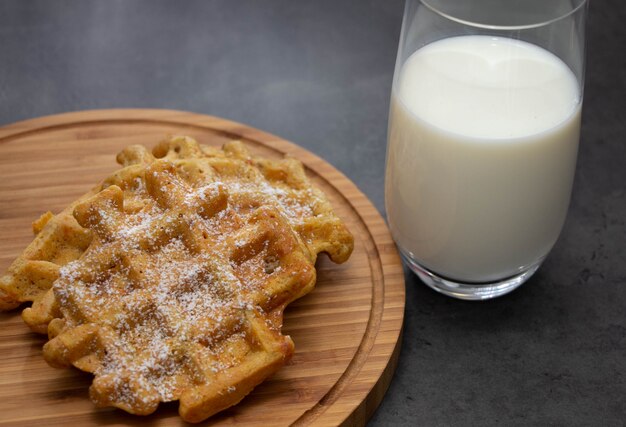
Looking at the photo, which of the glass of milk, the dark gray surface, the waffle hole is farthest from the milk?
the waffle hole

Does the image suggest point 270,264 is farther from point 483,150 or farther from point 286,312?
point 483,150

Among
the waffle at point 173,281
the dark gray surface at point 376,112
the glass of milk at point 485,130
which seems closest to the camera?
the waffle at point 173,281

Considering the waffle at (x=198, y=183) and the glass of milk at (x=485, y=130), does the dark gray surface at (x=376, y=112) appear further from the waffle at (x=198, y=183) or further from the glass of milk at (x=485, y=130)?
the waffle at (x=198, y=183)

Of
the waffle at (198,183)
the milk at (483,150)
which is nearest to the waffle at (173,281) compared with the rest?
the waffle at (198,183)

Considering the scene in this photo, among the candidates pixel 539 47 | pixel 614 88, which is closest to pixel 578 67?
pixel 539 47

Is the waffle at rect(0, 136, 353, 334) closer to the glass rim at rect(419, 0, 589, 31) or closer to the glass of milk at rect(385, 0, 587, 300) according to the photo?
the glass of milk at rect(385, 0, 587, 300)

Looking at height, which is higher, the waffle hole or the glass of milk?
the glass of milk

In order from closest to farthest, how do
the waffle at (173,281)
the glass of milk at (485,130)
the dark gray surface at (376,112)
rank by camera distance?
the waffle at (173,281)
the glass of milk at (485,130)
the dark gray surface at (376,112)
